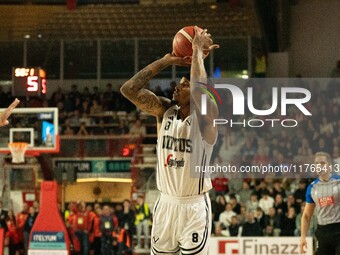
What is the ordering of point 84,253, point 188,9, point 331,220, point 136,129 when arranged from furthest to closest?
1. point 188,9
2. point 136,129
3. point 84,253
4. point 331,220

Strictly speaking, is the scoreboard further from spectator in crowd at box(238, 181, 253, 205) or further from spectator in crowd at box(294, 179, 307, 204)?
spectator in crowd at box(294, 179, 307, 204)

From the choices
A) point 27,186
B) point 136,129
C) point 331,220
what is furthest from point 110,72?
point 331,220

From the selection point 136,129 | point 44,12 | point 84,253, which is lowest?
point 84,253

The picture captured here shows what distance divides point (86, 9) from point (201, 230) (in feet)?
62.7

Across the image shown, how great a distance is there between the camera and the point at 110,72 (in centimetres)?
2547

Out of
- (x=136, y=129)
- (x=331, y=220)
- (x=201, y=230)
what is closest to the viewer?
(x=201, y=230)

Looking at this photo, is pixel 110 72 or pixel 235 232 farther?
pixel 110 72

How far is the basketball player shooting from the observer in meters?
6.68

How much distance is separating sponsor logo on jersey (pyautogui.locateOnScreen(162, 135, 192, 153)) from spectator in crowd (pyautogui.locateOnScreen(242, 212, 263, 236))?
8551 mm

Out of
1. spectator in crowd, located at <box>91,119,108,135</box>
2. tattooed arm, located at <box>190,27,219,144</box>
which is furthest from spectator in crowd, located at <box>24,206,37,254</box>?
tattooed arm, located at <box>190,27,219,144</box>

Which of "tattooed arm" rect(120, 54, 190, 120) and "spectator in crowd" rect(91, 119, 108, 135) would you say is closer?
"tattooed arm" rect(120, 54, 190, 120)

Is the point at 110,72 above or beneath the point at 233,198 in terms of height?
above

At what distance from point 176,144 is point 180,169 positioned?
0.70ft

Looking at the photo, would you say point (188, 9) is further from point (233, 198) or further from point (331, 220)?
point (331, 220)
